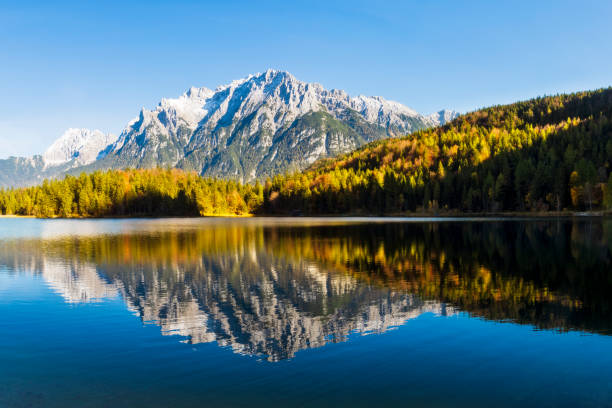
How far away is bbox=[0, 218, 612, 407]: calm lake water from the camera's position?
534 inches

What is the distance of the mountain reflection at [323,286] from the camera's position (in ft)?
70.1

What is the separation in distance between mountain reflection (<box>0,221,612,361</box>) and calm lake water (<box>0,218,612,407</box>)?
185 millimetres

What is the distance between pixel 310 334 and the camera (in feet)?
65.5

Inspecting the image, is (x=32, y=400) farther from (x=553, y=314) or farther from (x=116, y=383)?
(x=553, y=314)

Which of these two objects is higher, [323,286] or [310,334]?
[323,286]

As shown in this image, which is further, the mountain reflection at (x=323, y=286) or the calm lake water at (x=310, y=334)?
the mountain reflection at (x=323, y=286)

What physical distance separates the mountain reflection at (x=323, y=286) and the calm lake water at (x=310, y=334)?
185 mm

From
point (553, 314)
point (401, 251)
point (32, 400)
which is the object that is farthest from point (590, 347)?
point (401, 251)

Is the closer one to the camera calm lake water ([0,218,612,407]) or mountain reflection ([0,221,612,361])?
calm lake water ([0,218,612,407])

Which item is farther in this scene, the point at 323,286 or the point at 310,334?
the point at 323,286

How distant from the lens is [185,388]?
13.8 meters

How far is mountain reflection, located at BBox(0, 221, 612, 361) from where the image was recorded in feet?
70.1

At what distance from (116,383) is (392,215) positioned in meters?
177

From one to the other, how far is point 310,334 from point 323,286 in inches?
445
